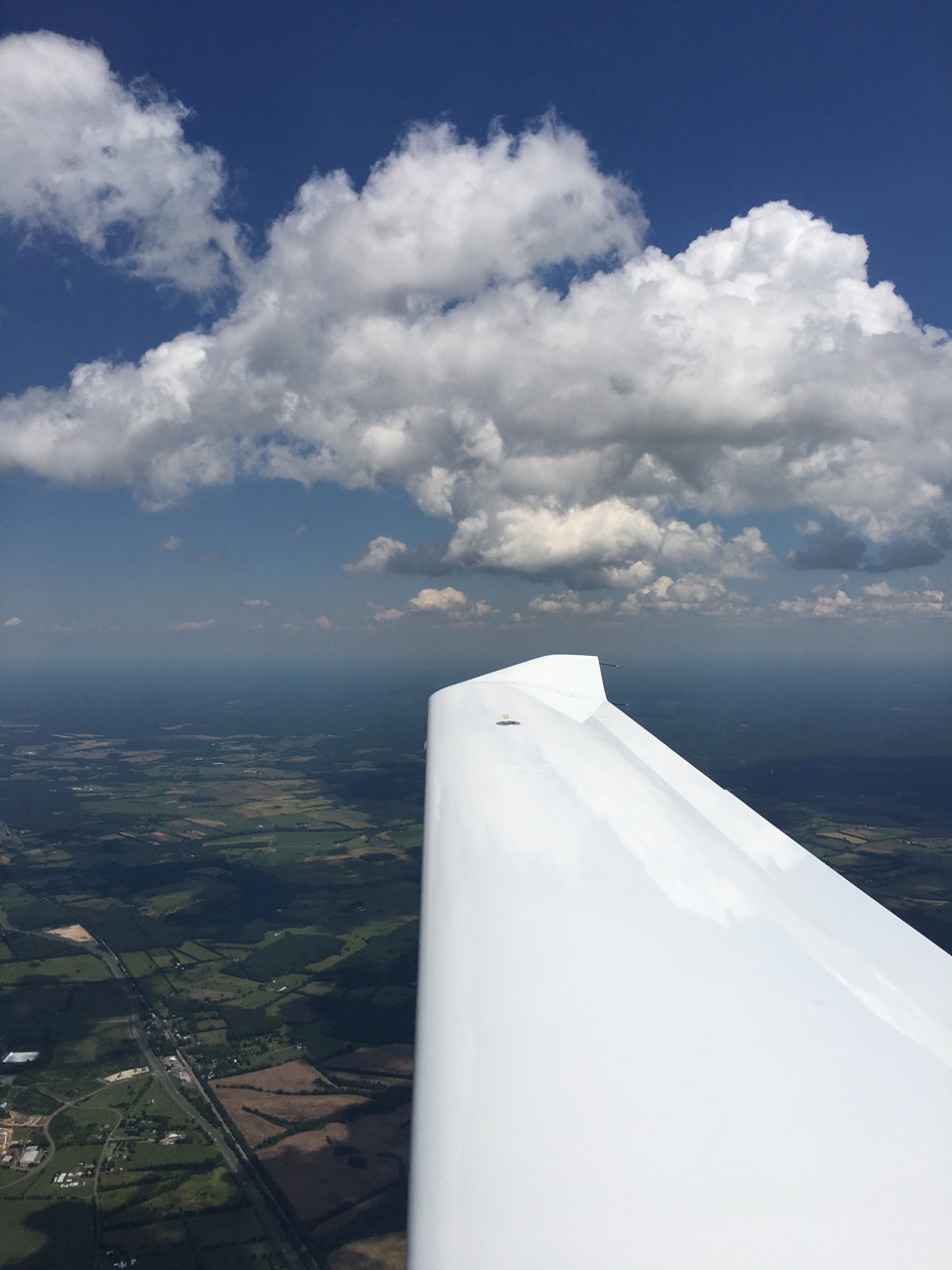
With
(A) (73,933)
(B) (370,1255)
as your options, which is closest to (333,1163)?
(B) (370,1255)

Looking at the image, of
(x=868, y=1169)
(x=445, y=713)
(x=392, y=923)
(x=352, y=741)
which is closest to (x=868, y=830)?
(x=392, y=923)

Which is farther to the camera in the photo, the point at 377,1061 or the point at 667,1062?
the point at 377,1061

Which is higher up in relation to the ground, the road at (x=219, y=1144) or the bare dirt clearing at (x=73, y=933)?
the road at (x=219, y=1144)

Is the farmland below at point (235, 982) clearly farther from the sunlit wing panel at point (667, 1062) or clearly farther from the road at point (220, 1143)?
the sunlit wing panel at point (667, 1062)

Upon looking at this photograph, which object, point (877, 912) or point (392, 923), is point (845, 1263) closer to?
point (877, 912)

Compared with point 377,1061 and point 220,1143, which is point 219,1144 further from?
point 377,1061

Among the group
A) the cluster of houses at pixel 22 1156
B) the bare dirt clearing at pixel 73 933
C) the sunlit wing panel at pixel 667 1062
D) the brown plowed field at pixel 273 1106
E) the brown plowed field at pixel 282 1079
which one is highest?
the sunlit wing panel at pixel 667 1062

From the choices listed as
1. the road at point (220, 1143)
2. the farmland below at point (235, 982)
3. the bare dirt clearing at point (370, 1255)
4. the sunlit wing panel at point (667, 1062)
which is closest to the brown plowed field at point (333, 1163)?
the farmland below at point (235, 982)

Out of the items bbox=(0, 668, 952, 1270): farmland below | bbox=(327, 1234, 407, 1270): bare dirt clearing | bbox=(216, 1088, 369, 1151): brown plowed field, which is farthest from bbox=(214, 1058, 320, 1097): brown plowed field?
bbox=(327, 1234, 407, 1270): bare dirt clearing
